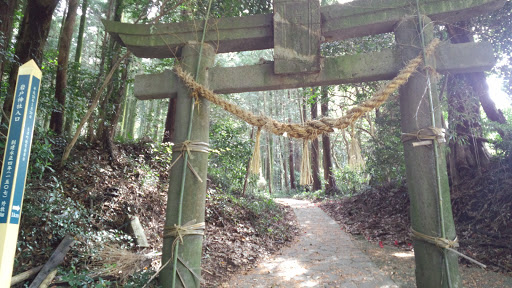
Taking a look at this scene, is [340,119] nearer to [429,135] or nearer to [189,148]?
[429,135]

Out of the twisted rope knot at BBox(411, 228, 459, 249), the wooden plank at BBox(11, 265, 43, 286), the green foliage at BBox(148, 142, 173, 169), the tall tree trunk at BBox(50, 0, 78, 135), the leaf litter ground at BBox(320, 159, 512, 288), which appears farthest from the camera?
the green foliage at BBox(148, 142, 173, 169)

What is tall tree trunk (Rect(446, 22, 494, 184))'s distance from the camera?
15.3 ft

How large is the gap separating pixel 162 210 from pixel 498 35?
6230 millimetres

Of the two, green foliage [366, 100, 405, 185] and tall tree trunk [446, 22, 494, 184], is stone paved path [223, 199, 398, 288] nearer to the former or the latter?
green foliage [366, 100, 405, 185]

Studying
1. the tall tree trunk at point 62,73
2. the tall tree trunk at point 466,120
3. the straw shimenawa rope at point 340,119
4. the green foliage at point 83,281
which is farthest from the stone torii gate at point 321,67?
the tall tree trunk at point 62,73

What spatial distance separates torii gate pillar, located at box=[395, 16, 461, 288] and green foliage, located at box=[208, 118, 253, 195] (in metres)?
6.15

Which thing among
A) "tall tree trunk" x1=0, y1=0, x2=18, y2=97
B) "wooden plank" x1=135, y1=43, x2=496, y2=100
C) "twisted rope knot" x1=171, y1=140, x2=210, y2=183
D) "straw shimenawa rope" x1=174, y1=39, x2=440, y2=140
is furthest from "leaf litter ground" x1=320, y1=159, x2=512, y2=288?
"tall tree trunk" x1=0, y1=0, x2=18, y2=97

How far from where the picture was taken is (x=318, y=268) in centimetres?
420

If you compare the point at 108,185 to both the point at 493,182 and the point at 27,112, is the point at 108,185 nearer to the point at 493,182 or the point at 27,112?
the point at 27,112

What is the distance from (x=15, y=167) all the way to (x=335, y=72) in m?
2.13

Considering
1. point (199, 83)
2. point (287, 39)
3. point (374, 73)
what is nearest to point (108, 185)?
point (199, 83)

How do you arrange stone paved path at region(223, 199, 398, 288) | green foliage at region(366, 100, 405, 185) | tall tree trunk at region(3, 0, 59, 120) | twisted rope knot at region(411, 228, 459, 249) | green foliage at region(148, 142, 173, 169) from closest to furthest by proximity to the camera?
twisted rope knot at region(411, 228, 459, 249) < stone paved path at region(223, 199, 398, 288) < tall tree trunk at region(3, 0, 59, 120) < green foliage at region(366, 100, 405, 185) < green foliage at region(148, 142, 173, 169)

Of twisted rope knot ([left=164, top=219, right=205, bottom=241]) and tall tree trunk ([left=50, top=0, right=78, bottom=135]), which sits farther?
tall tree trunk ([left=50, top=0, right=78, bottom=135])

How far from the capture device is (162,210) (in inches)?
200
